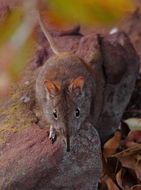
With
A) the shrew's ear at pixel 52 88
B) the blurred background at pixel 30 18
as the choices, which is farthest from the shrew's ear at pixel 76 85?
the blurred background at pixel 30 18

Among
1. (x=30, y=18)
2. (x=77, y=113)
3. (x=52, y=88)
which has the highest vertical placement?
(x=30, y=18)

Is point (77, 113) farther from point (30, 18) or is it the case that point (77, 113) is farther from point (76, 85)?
point (30, 18)

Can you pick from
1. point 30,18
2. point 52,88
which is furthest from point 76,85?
point 30,18

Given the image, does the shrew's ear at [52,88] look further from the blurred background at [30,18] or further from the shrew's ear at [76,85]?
the blurred background at [30,18]

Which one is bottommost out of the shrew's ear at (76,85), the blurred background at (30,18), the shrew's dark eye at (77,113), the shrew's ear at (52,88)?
the shrew's dark eye at (77,113)

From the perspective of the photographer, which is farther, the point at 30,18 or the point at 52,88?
the point at 52,88

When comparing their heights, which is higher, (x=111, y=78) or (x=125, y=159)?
(x=111, y=78)

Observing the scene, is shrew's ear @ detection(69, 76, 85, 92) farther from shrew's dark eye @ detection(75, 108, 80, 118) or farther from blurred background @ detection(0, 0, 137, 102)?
blurred background @ detection(0, 0, 137, 102)

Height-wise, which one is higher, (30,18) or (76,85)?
(30,18)

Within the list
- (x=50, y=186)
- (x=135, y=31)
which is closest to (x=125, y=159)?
(x=50, y=186)

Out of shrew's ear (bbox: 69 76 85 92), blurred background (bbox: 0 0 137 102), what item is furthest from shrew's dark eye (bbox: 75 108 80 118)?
blurred background (bbox: 0 0 137 102)

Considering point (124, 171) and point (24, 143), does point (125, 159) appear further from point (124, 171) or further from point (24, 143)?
point (24, 143)
